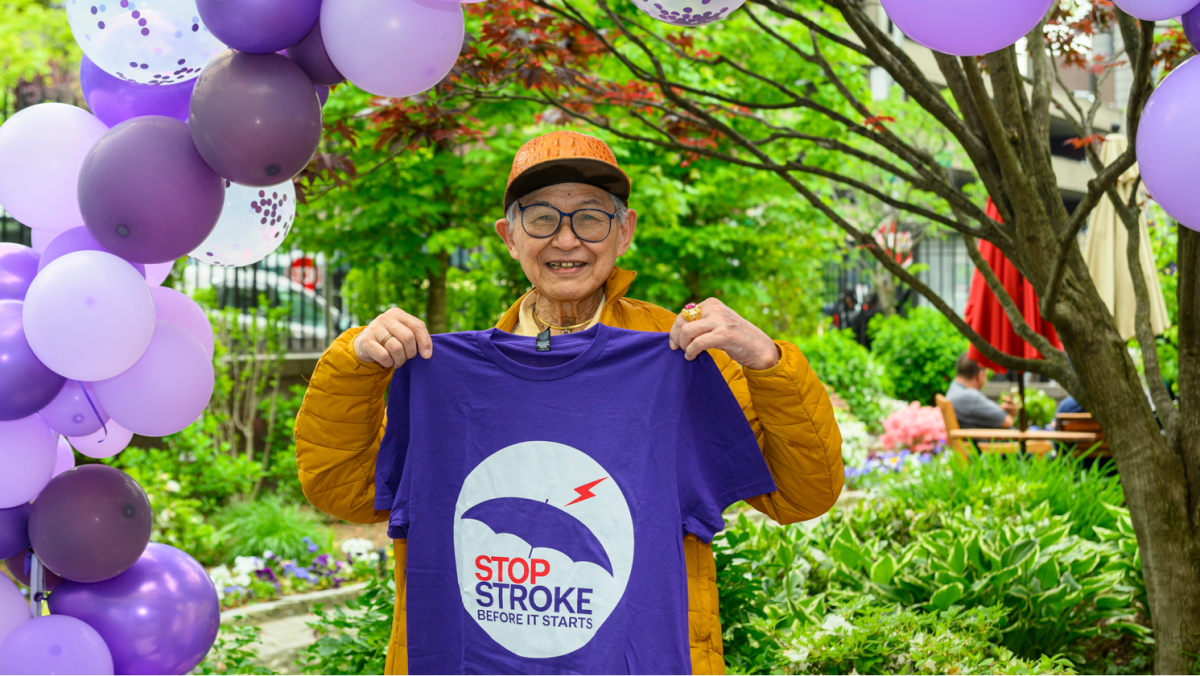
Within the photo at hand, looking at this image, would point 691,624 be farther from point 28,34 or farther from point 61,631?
point 28,34

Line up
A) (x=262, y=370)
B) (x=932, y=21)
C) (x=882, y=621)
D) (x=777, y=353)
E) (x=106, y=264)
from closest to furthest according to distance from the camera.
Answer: (x=932, y=21) → (x=106, y=264) → (x=777, y=353) → (x=882, y=621) → (x=262, y=370)

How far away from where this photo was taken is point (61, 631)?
180 cm

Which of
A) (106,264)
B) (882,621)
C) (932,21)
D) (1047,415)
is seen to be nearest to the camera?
(932,21)

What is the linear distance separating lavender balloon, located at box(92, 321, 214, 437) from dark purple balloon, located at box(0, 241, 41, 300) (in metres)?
0.26

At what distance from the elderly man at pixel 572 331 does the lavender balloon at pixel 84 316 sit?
0.39m

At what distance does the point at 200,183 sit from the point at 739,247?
9521 mm

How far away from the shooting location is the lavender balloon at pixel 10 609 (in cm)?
185

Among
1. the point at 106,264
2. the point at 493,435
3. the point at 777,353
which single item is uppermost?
the point at 106,264

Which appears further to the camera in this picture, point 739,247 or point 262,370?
point 739,247

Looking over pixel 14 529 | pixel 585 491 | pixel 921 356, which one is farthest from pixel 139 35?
pixel 921 356

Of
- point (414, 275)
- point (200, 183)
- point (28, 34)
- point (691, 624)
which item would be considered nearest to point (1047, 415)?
point (414, 275)

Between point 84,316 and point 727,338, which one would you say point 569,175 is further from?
point 84,316

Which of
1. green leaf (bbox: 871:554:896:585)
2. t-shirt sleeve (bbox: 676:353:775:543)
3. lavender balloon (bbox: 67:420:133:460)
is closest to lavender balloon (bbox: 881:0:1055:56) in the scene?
t-shirt sleeve (bbox: 676:353:775:543)

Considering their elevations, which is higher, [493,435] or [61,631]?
[493,435]
